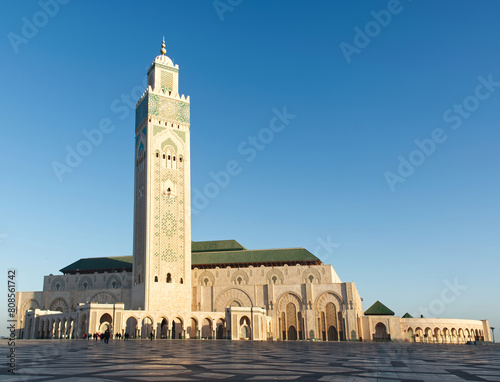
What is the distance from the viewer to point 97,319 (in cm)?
4016

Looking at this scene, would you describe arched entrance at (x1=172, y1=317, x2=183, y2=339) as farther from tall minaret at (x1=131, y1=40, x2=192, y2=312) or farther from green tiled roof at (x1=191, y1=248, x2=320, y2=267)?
green tiled roof at (x1=191, y1=248, x2=320, y2=267)

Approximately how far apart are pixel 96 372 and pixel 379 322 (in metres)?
46.8

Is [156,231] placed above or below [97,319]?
above

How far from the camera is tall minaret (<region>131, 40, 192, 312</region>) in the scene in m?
46.2

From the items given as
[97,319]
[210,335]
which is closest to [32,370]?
[97,319]

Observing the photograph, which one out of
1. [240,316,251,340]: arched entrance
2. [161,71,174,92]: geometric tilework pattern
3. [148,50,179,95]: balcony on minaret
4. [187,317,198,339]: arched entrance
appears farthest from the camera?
[161,71,174,92]: geometric tilework pattern

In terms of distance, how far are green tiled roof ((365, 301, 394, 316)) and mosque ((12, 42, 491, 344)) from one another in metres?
0.12

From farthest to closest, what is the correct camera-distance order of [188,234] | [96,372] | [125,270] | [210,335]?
[125,270], [188,234], [210,335], [96,372]

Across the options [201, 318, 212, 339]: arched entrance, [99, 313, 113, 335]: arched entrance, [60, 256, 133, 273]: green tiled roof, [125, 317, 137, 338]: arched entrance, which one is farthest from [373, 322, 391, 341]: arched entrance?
[60, 256, 133, 273]: green tiled roof

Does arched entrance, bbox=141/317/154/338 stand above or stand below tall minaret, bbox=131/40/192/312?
below

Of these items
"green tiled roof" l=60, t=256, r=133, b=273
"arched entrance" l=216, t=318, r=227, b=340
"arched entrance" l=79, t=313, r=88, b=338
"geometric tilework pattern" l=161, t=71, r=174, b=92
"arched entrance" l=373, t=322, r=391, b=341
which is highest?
"geometric tilework pattern" l=161, t=71, r=174, b=92

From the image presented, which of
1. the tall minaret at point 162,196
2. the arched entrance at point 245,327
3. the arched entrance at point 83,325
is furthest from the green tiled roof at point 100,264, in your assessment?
the arched entrance at point 245,327

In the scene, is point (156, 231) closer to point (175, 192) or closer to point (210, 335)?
point (175, 192)

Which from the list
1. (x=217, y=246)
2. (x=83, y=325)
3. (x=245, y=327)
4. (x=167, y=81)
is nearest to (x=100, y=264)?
(x=217, y=246)
